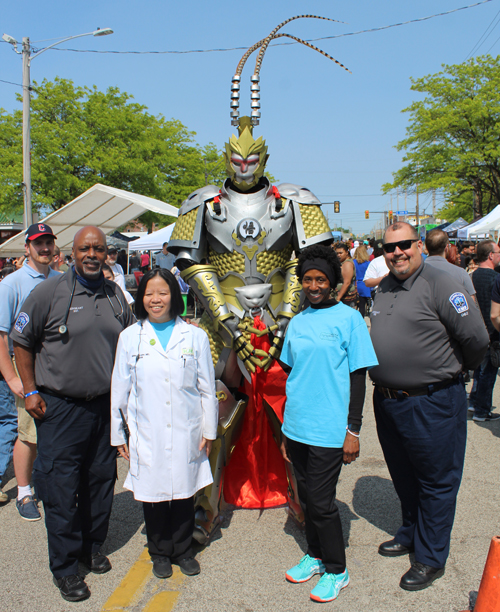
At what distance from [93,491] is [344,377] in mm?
1564

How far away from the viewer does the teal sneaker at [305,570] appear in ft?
8.82

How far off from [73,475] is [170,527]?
1.96 ft

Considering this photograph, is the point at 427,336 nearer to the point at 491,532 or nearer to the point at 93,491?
the point at 491,532

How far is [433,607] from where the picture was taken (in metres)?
2.47

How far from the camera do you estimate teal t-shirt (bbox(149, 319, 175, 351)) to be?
8.66 feet

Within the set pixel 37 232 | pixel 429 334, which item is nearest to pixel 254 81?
pixel 37 232

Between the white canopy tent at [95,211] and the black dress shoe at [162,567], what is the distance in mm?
8605

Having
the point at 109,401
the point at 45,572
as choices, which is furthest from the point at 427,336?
the point at 45,572

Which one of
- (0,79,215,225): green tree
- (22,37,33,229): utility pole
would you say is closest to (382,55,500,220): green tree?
(0,79,215,225): green tree

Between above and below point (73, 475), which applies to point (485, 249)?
above

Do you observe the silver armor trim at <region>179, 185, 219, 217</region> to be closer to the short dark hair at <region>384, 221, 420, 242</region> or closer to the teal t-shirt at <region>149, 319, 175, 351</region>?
the teal t-shirt at <region>149, 319, 175, 351</region>

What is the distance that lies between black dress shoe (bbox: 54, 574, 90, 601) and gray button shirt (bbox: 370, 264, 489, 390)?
1.88 m

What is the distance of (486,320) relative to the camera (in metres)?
5.43

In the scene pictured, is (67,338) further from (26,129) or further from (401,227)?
(26,129)
